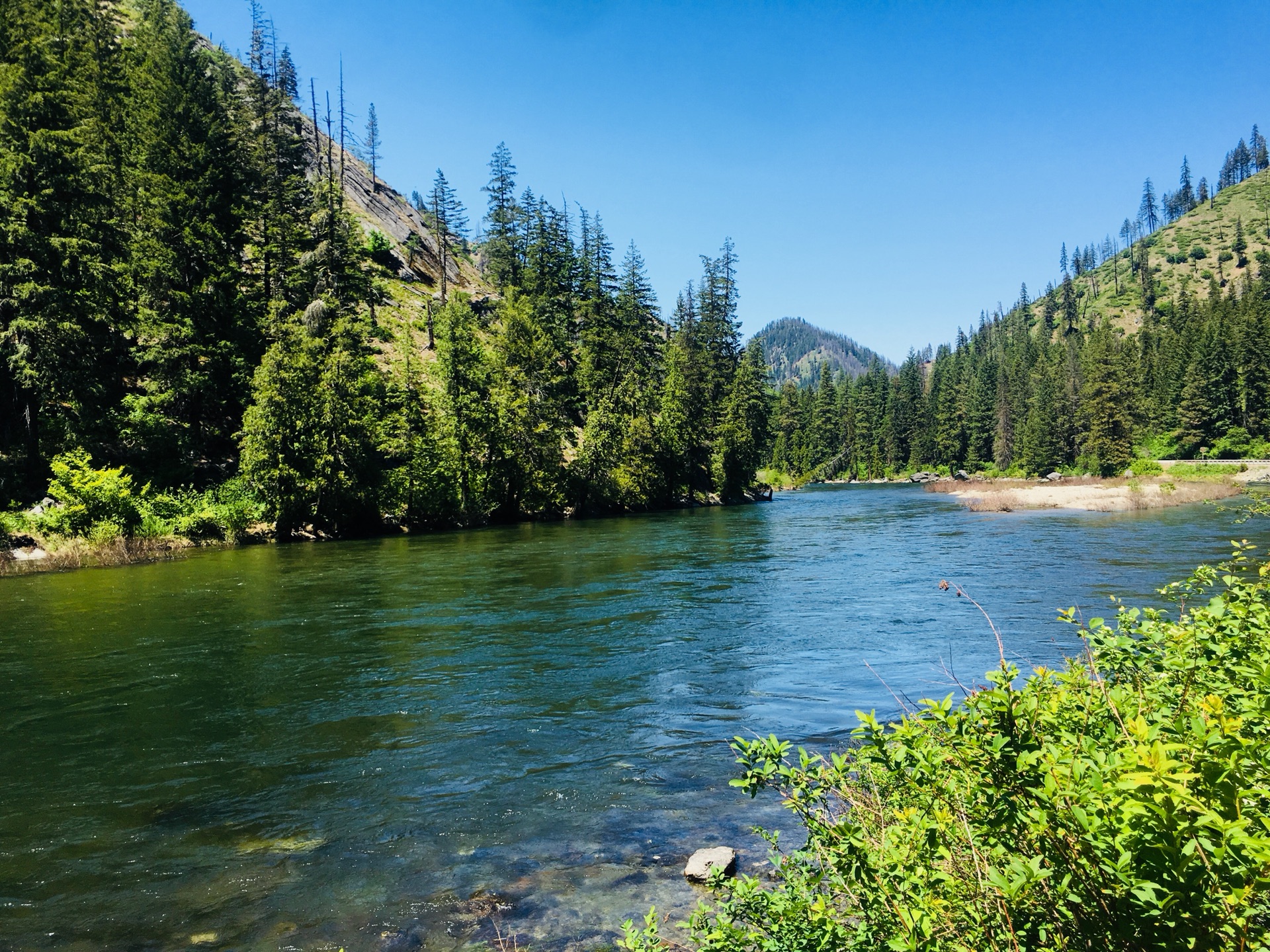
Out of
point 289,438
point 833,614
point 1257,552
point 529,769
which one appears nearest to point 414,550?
point 289,438

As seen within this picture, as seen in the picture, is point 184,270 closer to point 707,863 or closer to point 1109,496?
point 707,863

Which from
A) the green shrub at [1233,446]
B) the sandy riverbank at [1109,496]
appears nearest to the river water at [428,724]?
the sandy riverbank at [1109,496]

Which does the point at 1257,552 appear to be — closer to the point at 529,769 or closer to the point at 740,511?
the point at 529,769

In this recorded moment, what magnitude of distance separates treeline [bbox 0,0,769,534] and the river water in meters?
14.0

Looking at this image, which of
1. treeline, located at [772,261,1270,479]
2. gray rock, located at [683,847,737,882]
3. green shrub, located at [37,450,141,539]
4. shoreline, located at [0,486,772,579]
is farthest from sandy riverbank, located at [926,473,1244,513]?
green shrub, located at [37,450,141,539]

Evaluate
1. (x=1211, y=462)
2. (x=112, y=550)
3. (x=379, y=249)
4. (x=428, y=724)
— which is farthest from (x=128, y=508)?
(x=1211, y=462)

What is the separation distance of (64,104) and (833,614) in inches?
1667

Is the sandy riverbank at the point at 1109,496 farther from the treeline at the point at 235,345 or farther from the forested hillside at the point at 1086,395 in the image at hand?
the forested hillside at the point at 1086,395

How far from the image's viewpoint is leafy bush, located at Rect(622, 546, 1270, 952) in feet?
8.41

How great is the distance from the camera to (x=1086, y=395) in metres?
99.5

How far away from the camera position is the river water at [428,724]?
A: 21.1ft

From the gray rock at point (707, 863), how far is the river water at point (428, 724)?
0.57 ft

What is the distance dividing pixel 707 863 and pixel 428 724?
19.2 ft

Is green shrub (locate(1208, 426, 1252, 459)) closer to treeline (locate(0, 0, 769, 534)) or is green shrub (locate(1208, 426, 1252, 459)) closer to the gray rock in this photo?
treeline (locate(0, 0, 769, 534))
